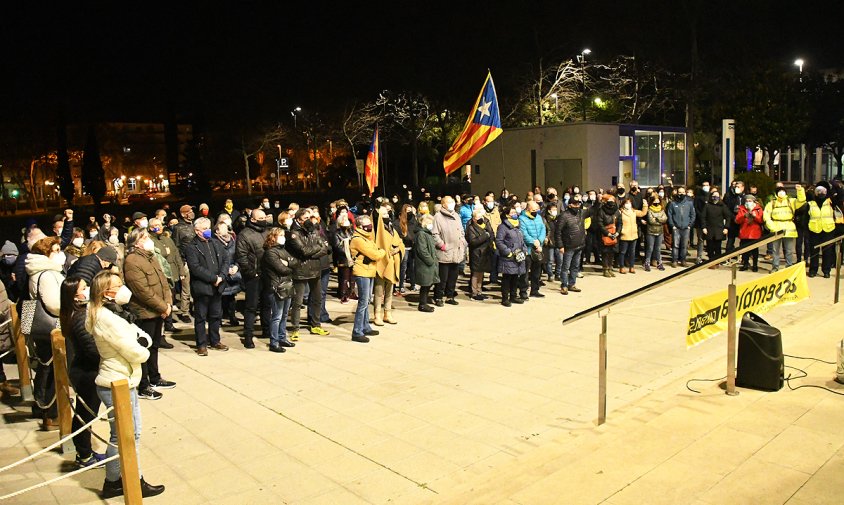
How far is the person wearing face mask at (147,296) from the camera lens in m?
8.20

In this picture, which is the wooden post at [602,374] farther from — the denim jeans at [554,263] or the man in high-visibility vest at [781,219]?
the man in high-visibility vest at [781,219]

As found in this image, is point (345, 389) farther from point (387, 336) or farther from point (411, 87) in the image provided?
point (411, 87)

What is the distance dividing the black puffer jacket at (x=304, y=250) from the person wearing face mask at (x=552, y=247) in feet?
18.1

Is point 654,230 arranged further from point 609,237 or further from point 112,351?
point 112,351

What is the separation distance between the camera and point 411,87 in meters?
50.5

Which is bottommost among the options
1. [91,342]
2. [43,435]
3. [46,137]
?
[43,435]

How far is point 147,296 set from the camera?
8.20m

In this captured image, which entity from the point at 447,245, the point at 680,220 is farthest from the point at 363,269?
the point at 680,220

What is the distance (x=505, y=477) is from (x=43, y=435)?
4743 millimetres

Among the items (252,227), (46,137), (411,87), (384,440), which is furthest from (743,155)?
(46,137)

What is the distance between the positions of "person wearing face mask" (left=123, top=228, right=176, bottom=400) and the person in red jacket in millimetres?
12375

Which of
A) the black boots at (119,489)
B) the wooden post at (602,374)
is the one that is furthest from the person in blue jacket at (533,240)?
the black boots at (119,489)

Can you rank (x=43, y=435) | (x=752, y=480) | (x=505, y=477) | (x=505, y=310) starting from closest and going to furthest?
(x=752, y=480) → (x=505, y=477) → (x=43, y=435) → (x=505, y=310)

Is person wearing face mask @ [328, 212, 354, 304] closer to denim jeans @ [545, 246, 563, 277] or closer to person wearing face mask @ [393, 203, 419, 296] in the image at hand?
person wearing face mask @ [393, 203, 419, 296]
